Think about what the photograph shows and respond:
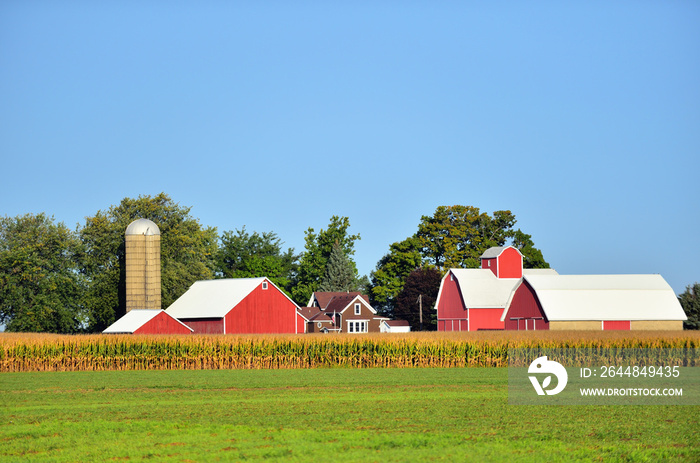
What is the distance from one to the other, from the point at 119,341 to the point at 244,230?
62729 millimetres

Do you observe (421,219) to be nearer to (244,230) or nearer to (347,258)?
(347,258)

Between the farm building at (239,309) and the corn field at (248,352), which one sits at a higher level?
the farm building at (239,309)

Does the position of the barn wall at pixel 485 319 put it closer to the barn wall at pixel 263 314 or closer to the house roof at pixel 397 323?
the house roof at pixel 397 323

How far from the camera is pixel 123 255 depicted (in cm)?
6856

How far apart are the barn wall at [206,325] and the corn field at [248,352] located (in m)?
17.2

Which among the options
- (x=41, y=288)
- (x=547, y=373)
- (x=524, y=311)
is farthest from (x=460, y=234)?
(x=547, y=373)

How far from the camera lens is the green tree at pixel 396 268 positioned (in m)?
89.9

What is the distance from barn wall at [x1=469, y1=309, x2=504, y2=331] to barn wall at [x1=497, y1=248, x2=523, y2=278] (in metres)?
4.20

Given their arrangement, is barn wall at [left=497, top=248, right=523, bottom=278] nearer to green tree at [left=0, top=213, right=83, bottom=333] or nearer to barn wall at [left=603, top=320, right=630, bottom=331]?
barn wall at [left=603, top=320, right=630, bottom=331]

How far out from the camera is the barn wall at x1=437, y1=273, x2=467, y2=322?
70.3 meters

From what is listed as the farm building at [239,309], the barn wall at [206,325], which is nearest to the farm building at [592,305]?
the farm building at [239,309]

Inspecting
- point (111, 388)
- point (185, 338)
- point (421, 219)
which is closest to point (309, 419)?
point (111, 388)

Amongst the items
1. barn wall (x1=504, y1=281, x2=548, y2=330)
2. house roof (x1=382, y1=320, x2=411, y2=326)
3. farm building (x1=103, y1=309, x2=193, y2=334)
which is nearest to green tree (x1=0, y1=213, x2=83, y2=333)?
farm building (x1=103, y1=309, x2=193, y2=334)

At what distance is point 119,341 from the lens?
41.4m
